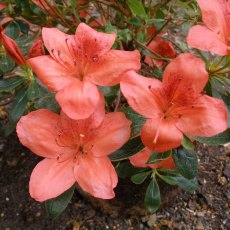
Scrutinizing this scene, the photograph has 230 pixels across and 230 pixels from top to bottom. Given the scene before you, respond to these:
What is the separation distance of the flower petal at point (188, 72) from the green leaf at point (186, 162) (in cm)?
24

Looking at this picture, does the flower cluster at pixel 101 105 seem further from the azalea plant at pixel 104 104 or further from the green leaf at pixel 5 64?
the green leaf at pixel 5 64

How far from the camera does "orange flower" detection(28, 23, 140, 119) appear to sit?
97 centimetres

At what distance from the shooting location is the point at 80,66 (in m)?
1.10

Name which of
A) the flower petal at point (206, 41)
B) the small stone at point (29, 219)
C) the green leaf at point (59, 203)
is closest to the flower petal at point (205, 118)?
the flower petal at point (206, 41)

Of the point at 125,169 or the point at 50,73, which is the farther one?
the point at 125,169

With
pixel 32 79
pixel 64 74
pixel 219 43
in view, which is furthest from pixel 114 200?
pixel 219 43

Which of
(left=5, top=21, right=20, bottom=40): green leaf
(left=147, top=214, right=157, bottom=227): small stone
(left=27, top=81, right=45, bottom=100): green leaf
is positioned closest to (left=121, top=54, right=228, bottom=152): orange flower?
(left=27, top=81, right=45, bottom=100): green leaf

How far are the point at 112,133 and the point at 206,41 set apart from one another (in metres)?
0.33

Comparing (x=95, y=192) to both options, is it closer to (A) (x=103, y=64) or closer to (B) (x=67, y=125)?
(B) (x=67, y=125)

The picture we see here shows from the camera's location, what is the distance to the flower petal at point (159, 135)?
0.95 metres

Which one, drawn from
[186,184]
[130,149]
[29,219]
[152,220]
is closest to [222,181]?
[152,220]

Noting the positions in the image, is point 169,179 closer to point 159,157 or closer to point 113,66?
point 159,157

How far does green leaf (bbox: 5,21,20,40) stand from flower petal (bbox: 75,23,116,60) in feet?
1.62

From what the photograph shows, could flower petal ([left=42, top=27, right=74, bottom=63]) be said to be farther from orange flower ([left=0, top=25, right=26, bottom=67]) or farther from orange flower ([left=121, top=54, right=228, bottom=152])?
orange flower ([left=121, top=54, right=228, bottom=152])
